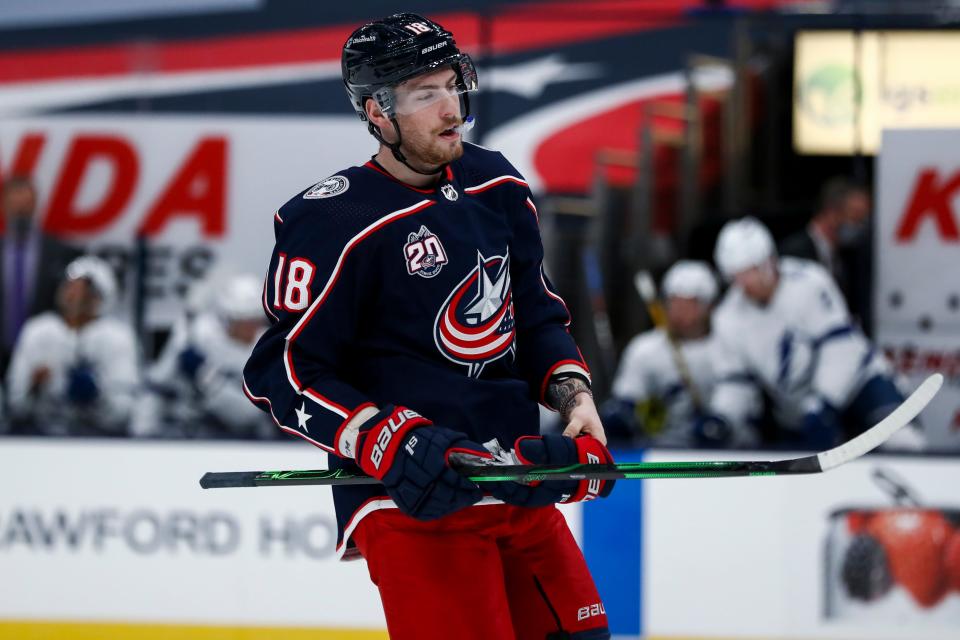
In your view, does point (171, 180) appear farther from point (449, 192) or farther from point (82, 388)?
point (449, 192)

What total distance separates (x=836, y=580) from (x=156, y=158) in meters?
3.32

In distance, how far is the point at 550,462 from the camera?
2.03m

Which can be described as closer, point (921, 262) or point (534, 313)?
point (534, 313)

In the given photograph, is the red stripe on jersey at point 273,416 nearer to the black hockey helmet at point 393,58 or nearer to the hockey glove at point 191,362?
the black hockey helmet at point 393,58

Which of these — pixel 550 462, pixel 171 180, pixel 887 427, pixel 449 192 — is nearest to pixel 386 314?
pixel 449 192

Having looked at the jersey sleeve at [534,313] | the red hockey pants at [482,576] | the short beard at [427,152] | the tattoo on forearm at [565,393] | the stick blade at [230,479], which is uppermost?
the short beard at [427,152]

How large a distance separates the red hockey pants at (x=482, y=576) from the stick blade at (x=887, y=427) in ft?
1.35

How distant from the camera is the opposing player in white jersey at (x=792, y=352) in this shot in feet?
15.5

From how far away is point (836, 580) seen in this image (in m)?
4.09

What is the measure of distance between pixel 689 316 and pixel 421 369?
3.46 m

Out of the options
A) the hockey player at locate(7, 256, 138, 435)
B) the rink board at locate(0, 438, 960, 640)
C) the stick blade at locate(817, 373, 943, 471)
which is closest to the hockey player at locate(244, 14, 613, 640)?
the stick blade at locate(817, 373, 943, 471)

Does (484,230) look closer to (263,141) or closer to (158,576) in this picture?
(158,576)

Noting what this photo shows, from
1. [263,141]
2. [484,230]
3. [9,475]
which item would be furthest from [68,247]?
[484,230]

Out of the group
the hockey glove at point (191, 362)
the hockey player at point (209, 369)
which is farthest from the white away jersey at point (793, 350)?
the hockey glove at point (191, 362)
